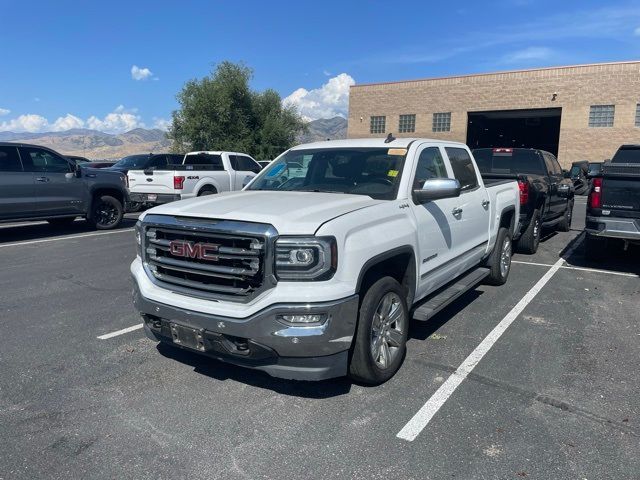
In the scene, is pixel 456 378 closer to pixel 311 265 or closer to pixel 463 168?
pixel 311 265

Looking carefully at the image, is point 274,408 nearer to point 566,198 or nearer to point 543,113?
point 566,198

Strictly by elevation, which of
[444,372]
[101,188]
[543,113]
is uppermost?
[543,113]

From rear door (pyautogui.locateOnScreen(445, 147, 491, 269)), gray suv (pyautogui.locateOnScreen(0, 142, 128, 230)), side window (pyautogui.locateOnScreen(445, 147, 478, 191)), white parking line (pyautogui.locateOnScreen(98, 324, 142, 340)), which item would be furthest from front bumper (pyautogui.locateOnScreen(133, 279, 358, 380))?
gray suv (pyautogui.locateOnScreen(0, 142, 128, 230))

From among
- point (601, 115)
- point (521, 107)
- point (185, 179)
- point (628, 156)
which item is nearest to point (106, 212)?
point (185, 179)

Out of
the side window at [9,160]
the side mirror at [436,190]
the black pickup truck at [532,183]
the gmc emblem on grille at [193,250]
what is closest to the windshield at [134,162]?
the side window at [9,160]

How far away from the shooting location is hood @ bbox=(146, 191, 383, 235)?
3.28m

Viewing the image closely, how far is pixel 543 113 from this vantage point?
128ft

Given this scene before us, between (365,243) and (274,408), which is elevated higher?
(365,243)

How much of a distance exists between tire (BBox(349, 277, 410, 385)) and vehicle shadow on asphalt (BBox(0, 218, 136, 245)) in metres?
9.25

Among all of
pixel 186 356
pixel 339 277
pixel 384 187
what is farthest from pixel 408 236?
pixel 186 356

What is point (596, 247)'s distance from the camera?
8.54 m

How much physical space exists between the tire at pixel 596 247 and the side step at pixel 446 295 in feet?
11.6

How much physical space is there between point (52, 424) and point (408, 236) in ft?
9.42

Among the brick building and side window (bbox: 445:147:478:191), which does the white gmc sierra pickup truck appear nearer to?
side window (bbox: 445:147:478:191)
